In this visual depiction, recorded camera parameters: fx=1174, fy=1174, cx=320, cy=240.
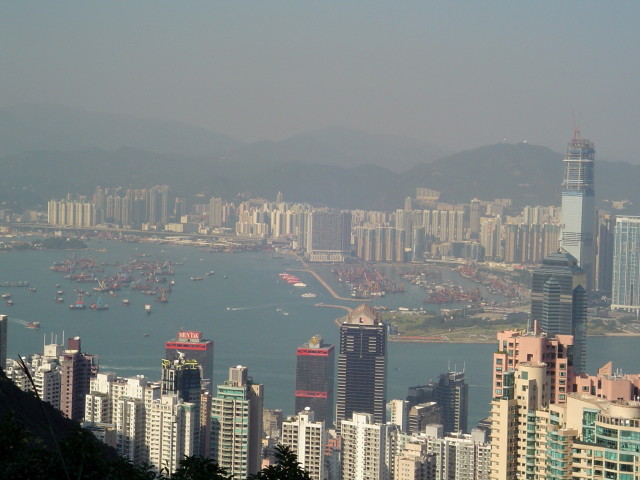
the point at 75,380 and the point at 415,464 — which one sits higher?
the point at 75,380

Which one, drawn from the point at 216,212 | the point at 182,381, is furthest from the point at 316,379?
the point at 216,212

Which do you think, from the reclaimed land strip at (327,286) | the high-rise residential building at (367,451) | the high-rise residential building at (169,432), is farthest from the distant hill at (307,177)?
the high-rise residential building at (367,451)

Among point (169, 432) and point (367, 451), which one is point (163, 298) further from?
point (367, 451)

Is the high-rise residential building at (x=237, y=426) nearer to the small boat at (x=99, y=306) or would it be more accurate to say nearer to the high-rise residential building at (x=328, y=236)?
the small boat at (x=99, y=306)

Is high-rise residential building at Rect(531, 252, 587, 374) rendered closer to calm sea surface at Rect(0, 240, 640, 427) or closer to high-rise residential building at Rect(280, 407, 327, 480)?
calm sea surface at Rect(0, 240, 640, 427)

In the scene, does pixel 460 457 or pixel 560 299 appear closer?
pixel 460 457

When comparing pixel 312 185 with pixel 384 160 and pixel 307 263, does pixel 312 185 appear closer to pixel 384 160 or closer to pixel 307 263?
pixel 384 160

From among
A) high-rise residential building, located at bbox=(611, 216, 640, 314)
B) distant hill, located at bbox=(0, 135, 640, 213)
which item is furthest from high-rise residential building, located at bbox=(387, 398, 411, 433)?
distant hill, located at bbox=(0, 135, 640, 213)
